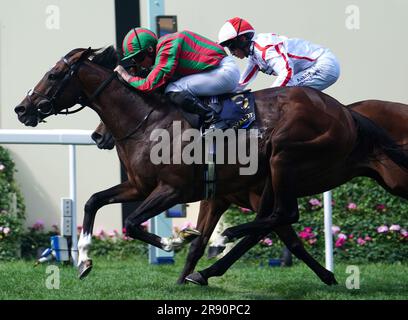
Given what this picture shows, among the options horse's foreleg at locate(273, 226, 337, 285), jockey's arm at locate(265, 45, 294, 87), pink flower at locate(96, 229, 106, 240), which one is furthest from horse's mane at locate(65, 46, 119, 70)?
pink flower at locate(96, 229, 106, 240)

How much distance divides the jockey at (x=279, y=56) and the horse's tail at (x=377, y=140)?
0.43 m

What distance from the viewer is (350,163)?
6.67 meters

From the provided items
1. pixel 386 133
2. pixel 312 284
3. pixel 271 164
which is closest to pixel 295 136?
pixel 271 164

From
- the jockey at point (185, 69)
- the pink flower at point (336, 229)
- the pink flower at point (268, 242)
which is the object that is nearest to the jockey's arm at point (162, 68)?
the jockey at point (185, 69)

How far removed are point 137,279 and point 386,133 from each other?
6.47 ft

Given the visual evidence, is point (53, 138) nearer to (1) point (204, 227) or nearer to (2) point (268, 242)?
(1) point (204, 227)

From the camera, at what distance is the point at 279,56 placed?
21.7 feet

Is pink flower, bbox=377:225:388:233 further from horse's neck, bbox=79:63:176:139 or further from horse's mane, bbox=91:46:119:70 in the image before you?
horse's mane, bbox=91:46:119:70

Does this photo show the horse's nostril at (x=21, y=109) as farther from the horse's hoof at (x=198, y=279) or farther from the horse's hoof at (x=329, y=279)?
the horse's hoof at (x=329, y=279)

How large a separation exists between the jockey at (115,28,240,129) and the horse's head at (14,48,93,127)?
297 millimetres

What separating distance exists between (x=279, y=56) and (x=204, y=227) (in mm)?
1294

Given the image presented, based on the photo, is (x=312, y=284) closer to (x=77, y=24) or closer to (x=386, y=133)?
(x=386, y=133)

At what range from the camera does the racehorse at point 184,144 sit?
20.4 ft

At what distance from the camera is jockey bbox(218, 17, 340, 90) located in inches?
260
